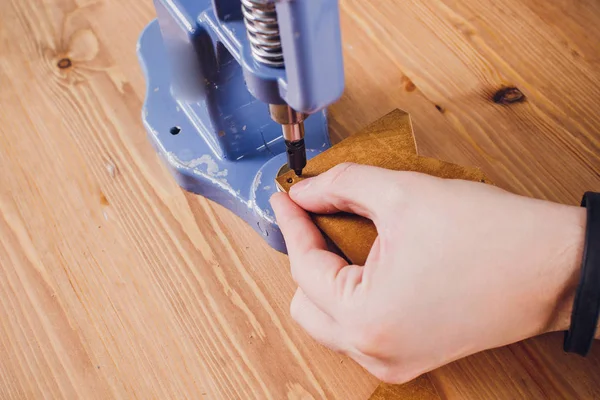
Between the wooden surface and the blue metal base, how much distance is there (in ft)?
0.11

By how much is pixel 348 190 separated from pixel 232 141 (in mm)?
205

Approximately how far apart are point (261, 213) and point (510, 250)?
28cm

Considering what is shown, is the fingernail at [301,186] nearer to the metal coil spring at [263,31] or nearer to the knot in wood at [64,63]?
the metal coil spring at [263,31]

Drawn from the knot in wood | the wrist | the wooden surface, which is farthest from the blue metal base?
the wrist

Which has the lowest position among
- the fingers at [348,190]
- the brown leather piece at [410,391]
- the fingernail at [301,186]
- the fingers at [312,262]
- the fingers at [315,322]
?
the brown leather piece at [410,391]

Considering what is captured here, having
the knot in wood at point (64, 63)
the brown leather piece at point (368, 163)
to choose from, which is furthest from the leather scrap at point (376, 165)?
the knot in wood at point (64, 63)

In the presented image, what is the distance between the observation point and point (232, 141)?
28.6 inches

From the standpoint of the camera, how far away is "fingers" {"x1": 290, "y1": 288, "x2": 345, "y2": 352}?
583 millimetres

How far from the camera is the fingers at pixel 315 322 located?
1.91 feet

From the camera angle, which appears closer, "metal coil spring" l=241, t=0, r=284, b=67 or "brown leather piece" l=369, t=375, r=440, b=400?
"metal coil spring" l=241, t=0, r=284, b=67

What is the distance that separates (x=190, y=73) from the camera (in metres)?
0.67

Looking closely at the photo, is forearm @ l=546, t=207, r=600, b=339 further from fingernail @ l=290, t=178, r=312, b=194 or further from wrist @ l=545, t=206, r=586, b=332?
fingernail @ l=290, t=178, r=312, b=194

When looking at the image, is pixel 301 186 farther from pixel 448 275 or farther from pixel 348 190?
pixel 448 275

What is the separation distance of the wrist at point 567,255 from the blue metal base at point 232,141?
0.29 meters
